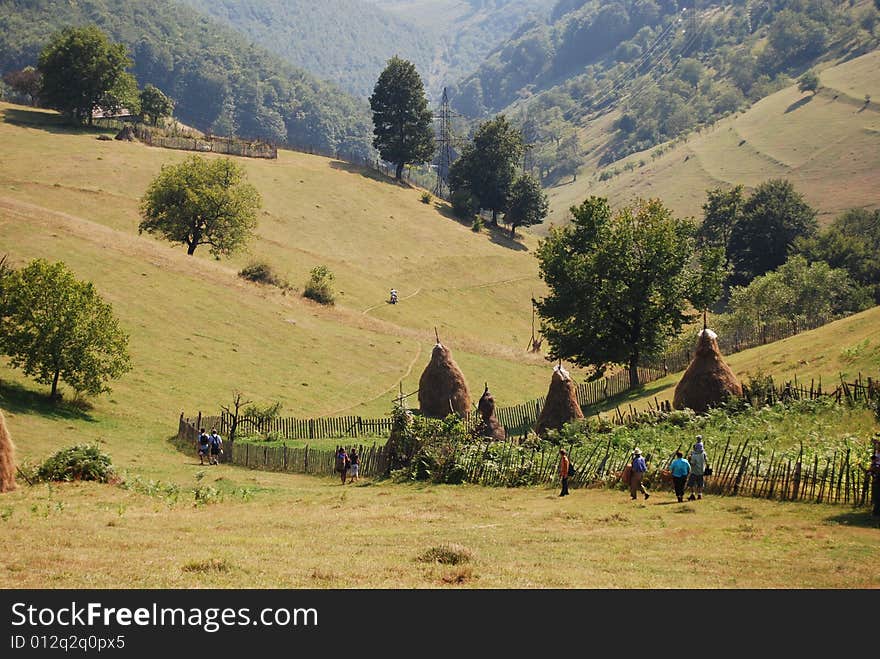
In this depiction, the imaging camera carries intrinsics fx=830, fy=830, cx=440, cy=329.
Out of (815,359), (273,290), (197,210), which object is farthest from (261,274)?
(815,359)

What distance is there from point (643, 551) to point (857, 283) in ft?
261

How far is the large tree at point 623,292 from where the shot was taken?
49562 millimetres

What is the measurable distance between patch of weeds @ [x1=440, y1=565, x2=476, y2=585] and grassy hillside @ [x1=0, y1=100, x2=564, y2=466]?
75.2ft

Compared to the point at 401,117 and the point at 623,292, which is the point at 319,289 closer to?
the point at 623,292

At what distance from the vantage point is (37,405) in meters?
38.8

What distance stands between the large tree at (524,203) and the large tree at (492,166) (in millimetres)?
1008

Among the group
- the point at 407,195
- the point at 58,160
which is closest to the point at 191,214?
the point at 58,160

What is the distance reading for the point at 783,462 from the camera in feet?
75.9

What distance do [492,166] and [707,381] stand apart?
94.0 m

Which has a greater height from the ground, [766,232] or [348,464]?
[766,232]

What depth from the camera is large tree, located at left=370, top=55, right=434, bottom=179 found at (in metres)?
127
